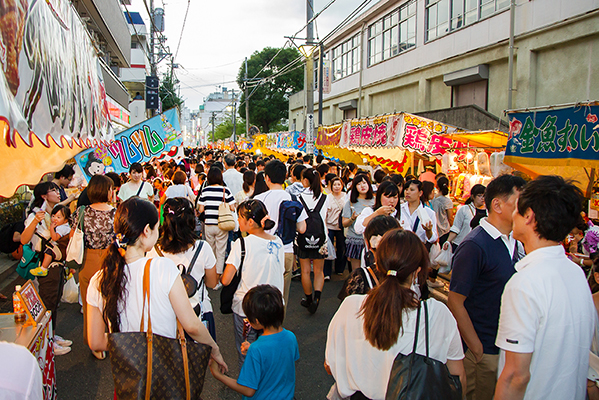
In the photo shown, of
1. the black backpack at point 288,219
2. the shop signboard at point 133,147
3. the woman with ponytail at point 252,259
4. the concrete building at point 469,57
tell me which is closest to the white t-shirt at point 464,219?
the black backpack at point 288,219

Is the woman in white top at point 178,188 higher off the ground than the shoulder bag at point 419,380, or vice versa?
the woman in white top at point 178,188

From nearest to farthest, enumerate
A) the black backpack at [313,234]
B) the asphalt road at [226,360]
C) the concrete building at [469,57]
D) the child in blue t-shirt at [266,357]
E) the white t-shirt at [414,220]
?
the child in blue t-shirt at [266,357]
the asphalt road at [226,360]
the white t-shirt at [414,220]
the black backpack at [313,234]
the concrete building at [469,57]

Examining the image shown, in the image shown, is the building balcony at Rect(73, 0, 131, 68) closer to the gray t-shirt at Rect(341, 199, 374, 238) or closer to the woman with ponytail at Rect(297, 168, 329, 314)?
the woman with ponytail at Rect(297, 168, 329, 314)

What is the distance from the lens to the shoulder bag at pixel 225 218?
252 inches

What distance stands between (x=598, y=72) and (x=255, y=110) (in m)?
45.4

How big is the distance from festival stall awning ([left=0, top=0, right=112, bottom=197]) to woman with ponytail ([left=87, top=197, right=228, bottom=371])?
1.76 ft

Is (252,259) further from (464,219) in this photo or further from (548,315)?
(464,219)

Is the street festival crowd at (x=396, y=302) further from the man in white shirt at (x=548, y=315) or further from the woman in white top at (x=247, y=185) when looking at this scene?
the woman in white top at (x=247, y=185)

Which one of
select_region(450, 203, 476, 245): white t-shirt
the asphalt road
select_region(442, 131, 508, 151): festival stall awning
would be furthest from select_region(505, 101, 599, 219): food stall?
the asphalt road

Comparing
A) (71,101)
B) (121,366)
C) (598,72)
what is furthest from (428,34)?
(121,366)

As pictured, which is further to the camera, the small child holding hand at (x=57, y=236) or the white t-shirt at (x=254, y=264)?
the small child holding hand at (x=57, y=236)

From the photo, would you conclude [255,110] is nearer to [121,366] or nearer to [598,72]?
[598,72]

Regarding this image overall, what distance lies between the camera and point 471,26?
56.2 feet

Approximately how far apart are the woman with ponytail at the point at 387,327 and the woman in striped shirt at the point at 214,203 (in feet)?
15.1
